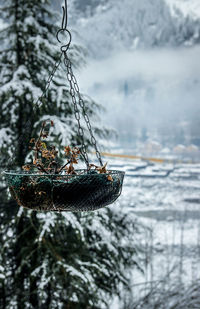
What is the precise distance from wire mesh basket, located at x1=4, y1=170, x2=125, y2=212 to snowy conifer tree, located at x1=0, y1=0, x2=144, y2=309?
4.43ft

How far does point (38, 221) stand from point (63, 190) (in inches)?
67.2

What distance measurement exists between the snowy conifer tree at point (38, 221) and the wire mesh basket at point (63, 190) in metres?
1.35

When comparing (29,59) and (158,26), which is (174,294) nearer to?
(29,59)

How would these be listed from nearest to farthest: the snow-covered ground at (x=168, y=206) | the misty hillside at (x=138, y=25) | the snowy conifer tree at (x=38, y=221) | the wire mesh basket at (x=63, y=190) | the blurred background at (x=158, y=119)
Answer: the wire mesh basket at (x=63, y=190) < the snowy conifer tree at (x=38, y=221) < the blurred background at (x=158, y=119) < the snow-covered ground at (x=168, y=206) < the misty hillside at (x=138, y=25)

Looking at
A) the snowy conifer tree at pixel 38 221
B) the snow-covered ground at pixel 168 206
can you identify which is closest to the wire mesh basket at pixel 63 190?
the snowy conifer tree at pixel 38 221

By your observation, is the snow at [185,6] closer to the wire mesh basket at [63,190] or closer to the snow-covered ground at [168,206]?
the snow-covered ground at [168,206]

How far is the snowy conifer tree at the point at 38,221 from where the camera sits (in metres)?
2.30

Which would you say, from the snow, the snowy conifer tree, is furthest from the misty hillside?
the snowy conifer tree

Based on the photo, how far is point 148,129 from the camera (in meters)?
7.69

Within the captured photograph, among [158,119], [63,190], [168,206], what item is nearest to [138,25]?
[158,119]

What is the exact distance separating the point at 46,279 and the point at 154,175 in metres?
4.80

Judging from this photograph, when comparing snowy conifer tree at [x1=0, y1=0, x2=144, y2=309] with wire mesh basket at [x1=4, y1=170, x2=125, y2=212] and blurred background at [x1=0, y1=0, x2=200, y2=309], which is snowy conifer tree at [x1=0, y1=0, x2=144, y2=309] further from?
blurred background at [x1=0, y1=0, x2=200, y2=309]

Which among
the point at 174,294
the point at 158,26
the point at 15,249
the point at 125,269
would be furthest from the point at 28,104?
the point at 158,26

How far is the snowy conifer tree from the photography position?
2297 mm
